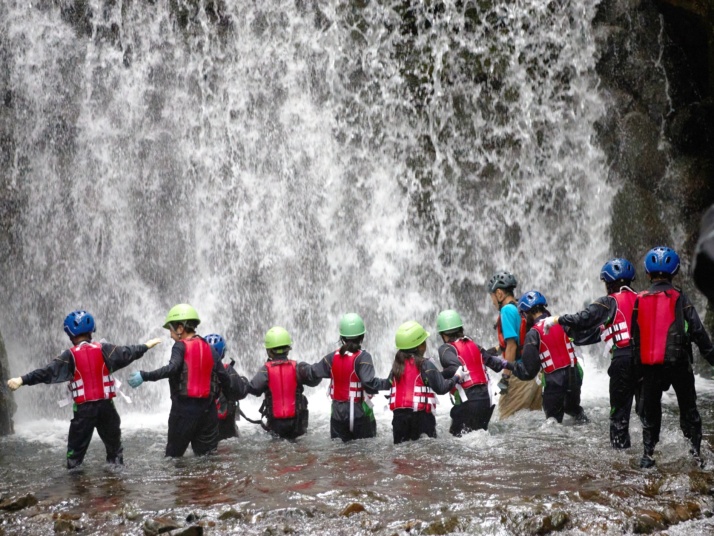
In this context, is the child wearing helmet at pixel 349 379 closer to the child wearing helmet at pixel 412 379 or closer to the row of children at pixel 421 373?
the row of children at pixel 421 373

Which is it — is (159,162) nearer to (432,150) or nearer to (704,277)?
(432,150)

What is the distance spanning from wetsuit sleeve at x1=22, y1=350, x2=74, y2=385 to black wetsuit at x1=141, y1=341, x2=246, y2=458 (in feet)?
2.43

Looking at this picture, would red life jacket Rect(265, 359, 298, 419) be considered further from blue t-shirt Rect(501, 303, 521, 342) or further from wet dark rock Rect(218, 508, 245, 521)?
wet dark rock Rect(218, 508, 245, 521)

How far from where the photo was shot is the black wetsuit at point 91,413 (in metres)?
8.23

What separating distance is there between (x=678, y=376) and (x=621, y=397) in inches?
39.2

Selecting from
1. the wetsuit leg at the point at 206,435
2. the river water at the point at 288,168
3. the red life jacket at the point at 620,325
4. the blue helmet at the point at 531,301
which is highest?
the river water at the point at 288,168

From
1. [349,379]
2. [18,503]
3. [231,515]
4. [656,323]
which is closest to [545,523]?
[656,323]

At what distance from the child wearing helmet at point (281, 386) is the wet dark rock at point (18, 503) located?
2925 millimetres

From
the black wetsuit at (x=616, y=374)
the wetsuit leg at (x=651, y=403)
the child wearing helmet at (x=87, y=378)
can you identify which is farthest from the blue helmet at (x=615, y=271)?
the child wearing helmet at (x=87, y=378)

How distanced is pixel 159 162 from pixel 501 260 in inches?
269

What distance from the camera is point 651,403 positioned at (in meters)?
7.06

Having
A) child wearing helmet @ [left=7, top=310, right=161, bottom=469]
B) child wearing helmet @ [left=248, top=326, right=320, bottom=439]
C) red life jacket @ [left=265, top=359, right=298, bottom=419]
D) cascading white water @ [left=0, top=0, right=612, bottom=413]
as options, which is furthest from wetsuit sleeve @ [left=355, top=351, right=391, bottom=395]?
cascading white water @ [left=0, top=0, right=612, bottom=413]

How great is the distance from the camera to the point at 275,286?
15148 millimetres

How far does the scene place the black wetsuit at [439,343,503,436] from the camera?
8797 mm
